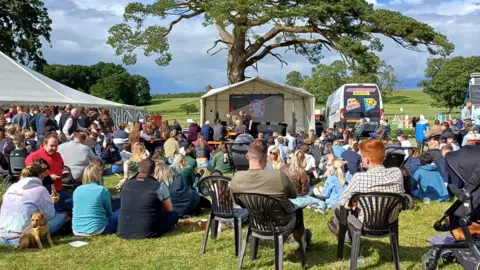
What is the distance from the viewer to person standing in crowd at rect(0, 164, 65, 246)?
16.8 ft

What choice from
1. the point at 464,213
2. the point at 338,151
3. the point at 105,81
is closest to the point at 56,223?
the point at 464,213

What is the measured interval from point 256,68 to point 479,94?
10460mm

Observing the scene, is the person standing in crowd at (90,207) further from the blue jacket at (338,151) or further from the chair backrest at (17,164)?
the blue jacket at (338,151)

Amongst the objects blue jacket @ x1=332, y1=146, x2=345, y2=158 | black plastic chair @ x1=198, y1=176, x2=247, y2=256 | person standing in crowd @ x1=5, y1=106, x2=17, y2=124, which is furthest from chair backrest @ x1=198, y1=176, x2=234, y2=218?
person standing in crowd @ x1=5, y1=106, x2=17, y2=124

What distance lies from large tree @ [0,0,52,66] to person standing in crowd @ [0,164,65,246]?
27877 millimetres

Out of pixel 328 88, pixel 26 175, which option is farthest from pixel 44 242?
pixel 328 88

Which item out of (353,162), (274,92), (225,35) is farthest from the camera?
(225,35)

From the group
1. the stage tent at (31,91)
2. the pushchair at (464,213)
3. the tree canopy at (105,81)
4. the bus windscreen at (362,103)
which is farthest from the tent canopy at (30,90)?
the tree canopy at (105,81)

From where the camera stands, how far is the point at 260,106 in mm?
20328

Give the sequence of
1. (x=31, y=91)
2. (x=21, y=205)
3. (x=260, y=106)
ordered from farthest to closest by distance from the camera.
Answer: (x=260, y=106) → (x=31, y=91) → (x=21, y=205)

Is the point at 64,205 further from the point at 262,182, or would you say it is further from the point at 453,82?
the point at 453,82

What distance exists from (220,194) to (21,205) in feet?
6.94

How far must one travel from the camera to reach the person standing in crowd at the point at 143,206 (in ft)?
17.3

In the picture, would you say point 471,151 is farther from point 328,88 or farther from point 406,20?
point 328,88
